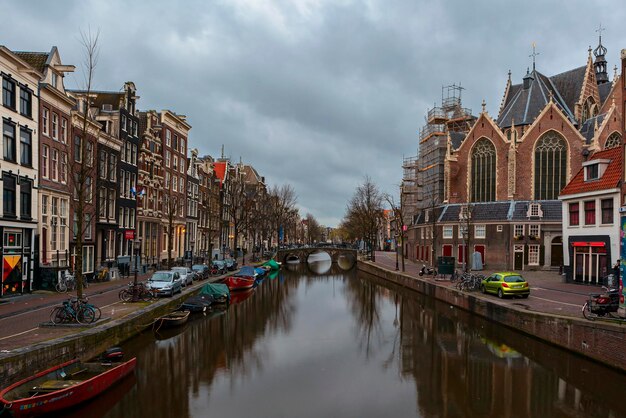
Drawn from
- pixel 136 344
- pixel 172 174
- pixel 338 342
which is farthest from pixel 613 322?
pixel 172 174

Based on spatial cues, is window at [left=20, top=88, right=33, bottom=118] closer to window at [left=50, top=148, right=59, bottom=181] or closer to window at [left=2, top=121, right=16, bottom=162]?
window at [left=2, top=121, right=16, bottom=162]

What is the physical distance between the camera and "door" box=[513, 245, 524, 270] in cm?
4881

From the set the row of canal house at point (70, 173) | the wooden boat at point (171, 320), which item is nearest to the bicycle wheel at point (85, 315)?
the wooden boat at point (171, 320)

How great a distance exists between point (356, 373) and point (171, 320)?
445 inches

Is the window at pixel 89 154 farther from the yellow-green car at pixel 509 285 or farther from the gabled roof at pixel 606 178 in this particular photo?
the gabled roof at pixel 606 178

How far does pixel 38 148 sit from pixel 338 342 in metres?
22.9

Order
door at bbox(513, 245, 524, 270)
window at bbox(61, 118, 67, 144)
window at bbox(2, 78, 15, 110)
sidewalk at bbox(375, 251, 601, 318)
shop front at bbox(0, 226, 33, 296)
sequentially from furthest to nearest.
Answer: door at bbox(513, 245, 524, 270) < window at bbox(61, 118, 67, 144) < window at bbox(2, 78, 15, 110) < shop front at bbox(0, 226, 33, 296) < sidewalk at bbox(375, 251, 601, 318)

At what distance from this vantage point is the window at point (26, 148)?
28141 millimetres

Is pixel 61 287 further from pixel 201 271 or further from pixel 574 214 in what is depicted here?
pixel 574 214

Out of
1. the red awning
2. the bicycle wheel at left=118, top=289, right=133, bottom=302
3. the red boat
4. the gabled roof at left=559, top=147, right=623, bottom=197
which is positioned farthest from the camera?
the red boat

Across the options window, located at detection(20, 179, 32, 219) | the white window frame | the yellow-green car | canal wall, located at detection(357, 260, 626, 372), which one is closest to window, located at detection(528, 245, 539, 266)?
the white window frame

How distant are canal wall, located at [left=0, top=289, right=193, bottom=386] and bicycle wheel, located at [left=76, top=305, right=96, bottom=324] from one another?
473 millimetres

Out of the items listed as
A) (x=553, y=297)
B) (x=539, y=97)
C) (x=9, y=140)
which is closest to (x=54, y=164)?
(x=9, y=140)

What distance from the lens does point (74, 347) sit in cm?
1591
